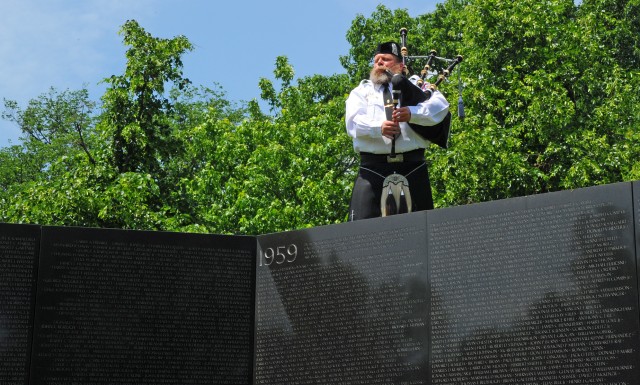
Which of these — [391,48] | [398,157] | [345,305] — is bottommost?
[345,305]

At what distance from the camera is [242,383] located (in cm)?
1483

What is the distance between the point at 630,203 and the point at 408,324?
2.77 metres

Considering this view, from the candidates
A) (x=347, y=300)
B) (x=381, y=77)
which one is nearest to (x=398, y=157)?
(x=381, y=77)

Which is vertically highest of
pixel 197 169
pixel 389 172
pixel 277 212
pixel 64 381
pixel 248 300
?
pixel 197 169

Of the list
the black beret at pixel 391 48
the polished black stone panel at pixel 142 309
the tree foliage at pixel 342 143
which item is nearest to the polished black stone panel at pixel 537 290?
the black beret at pixel 391 48

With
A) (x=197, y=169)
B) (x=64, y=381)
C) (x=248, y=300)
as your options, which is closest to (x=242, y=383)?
(x=248, y=300)

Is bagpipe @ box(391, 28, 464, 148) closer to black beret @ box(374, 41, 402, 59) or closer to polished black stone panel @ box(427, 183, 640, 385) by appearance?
black beret @ box(374, 41, 402, 59)

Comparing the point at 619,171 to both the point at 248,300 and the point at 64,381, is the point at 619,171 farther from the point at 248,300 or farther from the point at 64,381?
the point at 64,381

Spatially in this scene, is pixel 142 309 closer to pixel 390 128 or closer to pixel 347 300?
pixel 347 300

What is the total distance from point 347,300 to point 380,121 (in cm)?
214

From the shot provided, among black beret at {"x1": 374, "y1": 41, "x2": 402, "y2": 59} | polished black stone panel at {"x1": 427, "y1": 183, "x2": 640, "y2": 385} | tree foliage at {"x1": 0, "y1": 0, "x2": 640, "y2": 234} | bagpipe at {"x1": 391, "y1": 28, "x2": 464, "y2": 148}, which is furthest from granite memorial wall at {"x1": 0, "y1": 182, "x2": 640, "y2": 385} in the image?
tree foliage at {"x1": 0, "y1": 0, "x2": 640, "y2": 234}

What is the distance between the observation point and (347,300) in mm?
14172

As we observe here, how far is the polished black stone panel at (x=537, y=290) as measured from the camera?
39.8 ft

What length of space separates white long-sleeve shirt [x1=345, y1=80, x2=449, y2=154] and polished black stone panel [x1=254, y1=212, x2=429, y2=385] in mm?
1011
